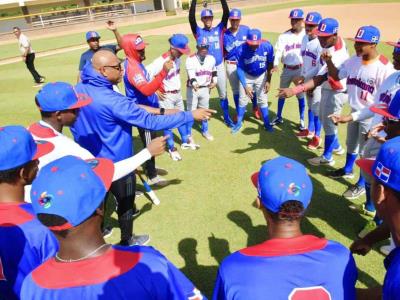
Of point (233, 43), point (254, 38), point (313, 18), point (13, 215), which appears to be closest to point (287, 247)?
point (13, 215)

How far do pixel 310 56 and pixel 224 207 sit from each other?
12.1 feet

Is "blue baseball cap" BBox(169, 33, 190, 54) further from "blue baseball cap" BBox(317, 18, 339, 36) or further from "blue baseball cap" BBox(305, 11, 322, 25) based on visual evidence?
"blue baseball cap" BBox(305, 11, 322, 25)

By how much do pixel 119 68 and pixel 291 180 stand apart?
2.89m

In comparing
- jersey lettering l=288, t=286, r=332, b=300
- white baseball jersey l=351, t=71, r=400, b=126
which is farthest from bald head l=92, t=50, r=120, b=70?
white baseball jersey l=351, t=71, r=400, b=126

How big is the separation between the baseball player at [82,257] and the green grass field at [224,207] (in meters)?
2.49

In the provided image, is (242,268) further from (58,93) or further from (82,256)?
(58,93)

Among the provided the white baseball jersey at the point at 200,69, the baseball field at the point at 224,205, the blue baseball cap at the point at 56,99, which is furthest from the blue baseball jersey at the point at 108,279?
the white baseball jersey at the point at 200,69

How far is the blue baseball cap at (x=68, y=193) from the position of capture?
5.67 ft

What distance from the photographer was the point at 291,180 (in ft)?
6.95

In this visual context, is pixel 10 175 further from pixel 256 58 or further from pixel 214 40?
pixel 214 40

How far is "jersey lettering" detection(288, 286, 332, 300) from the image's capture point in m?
1.82

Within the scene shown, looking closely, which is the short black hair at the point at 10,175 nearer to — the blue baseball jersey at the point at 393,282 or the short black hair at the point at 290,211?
the short black hair at the point at 290,211

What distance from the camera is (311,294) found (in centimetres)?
184

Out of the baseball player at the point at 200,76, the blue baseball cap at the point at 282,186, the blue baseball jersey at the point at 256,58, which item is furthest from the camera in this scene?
the blue baseball jersey at the point at 256,58
